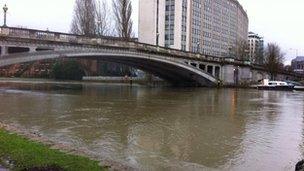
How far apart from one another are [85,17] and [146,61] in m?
17.6

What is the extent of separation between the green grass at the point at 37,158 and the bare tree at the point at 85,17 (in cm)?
6061

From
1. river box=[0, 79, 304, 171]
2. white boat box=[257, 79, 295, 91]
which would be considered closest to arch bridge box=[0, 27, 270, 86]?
white boat box=[257, 79, 295, 91]

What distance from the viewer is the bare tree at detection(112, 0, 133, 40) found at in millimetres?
72375

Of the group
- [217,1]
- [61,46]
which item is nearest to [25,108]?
[61,46]

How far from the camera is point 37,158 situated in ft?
34.7

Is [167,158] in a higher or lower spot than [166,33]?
lower

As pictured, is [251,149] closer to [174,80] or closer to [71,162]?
[71,162]

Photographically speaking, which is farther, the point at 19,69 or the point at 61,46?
the point at 19,69

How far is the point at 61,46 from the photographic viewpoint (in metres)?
43.9

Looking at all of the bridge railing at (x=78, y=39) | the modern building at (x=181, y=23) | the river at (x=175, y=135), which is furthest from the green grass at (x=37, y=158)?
the modern building at (x=181, y=23)

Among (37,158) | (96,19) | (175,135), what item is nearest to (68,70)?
(96,19)

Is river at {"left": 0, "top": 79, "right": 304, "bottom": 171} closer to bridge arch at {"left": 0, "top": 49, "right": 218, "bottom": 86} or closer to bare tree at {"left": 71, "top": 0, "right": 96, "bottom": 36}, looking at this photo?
bridge arch at {"left": 0, "top": 49, "right": 218, "bottom": 86}

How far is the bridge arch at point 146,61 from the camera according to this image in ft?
132

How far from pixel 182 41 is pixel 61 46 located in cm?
6560
